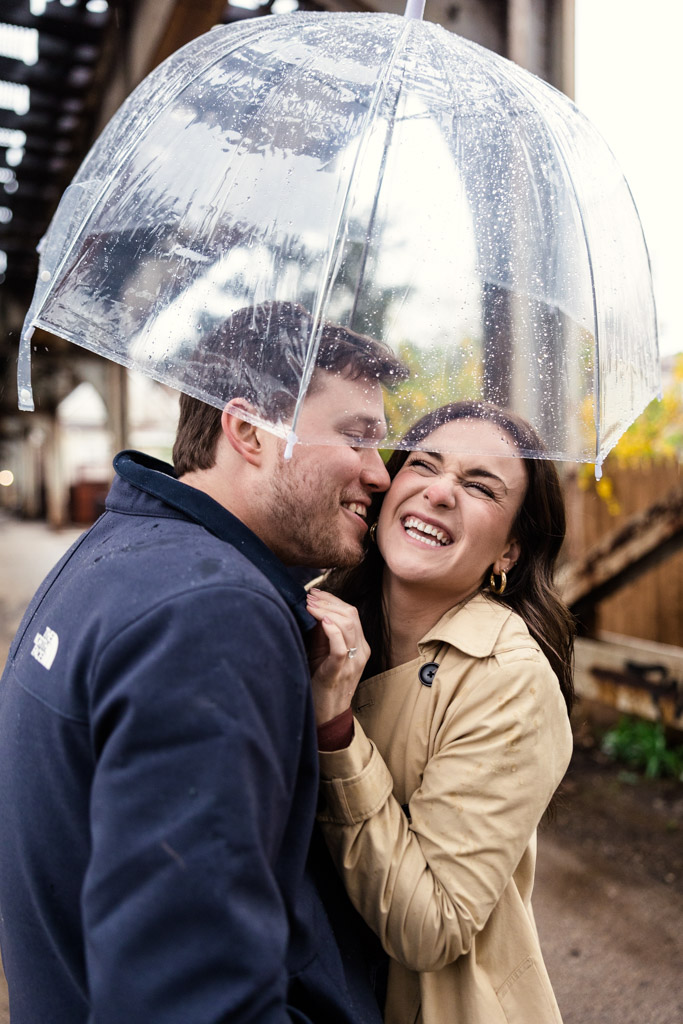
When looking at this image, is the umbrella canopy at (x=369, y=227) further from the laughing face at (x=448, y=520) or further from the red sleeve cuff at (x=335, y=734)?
the red sleeve cuff at (x=335, y=734)

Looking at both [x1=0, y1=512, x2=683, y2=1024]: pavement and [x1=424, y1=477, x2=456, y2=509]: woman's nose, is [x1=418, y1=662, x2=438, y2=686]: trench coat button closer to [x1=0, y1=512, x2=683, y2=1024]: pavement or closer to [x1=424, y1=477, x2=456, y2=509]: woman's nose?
[x1=424, y1=477, x2=456, y2=509]: woman's nose

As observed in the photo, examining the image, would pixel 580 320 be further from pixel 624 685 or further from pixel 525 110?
pixel 624 685

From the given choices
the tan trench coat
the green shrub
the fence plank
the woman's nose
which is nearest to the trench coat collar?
the tan trench coat

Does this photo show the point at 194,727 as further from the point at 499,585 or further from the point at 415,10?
the point at 415,10

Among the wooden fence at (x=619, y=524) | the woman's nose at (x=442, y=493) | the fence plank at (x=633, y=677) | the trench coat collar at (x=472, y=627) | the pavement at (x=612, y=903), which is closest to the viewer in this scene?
the trench coat collar at (x=472, y=627)

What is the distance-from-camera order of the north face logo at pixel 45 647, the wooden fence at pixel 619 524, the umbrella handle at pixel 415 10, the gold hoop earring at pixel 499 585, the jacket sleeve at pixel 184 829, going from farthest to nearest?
the wooden fence at pixel 619 524 → the gold hoop earring at pixel 499 585 → the umbrella handle at pixel 415 10 → the north face logo at pixel 45 647 → the jacket sleeve at pixel 184 829

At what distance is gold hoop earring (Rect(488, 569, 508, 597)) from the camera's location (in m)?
2.03

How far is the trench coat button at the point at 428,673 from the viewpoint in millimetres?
1821

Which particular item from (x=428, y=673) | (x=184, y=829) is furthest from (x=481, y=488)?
(x=184, y=829)

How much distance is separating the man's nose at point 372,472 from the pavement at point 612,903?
1393 millimetres

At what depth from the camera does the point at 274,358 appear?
1428mm

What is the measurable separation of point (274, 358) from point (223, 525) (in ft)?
1.00

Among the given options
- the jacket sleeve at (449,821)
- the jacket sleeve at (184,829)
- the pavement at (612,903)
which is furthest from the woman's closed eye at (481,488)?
the pavement at (612,903)

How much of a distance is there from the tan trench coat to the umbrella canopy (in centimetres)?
49
